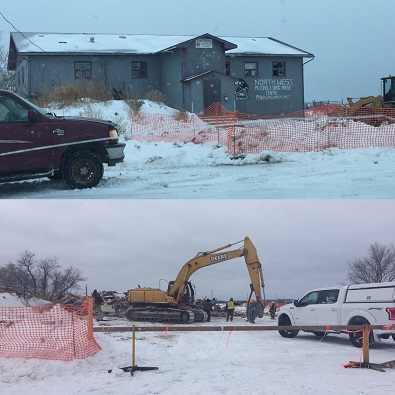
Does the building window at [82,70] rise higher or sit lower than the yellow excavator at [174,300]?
higher

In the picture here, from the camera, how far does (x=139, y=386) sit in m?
7.13

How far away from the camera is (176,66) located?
6.50 metres

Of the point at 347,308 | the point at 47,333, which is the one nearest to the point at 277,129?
the point at 47,333

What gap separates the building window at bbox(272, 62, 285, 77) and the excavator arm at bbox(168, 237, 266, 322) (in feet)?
24.9

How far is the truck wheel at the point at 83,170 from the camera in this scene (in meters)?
7.34

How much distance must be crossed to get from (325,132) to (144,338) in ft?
15.8

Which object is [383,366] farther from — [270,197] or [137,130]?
[137,130]

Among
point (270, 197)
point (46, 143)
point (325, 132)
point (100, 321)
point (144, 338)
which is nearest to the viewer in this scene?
point (46, 143)

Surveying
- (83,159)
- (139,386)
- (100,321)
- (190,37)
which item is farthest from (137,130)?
(100,321)

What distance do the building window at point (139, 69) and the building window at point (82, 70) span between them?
416 mm

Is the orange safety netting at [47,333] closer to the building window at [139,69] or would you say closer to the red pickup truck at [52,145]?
the red pickup truck at [52,145]

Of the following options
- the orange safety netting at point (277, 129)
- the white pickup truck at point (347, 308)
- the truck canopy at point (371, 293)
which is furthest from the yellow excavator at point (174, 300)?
the orange safety netting at point (277, 129)

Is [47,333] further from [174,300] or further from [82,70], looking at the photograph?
[174,300]

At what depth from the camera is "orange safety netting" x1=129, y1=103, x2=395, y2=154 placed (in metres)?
7.27
